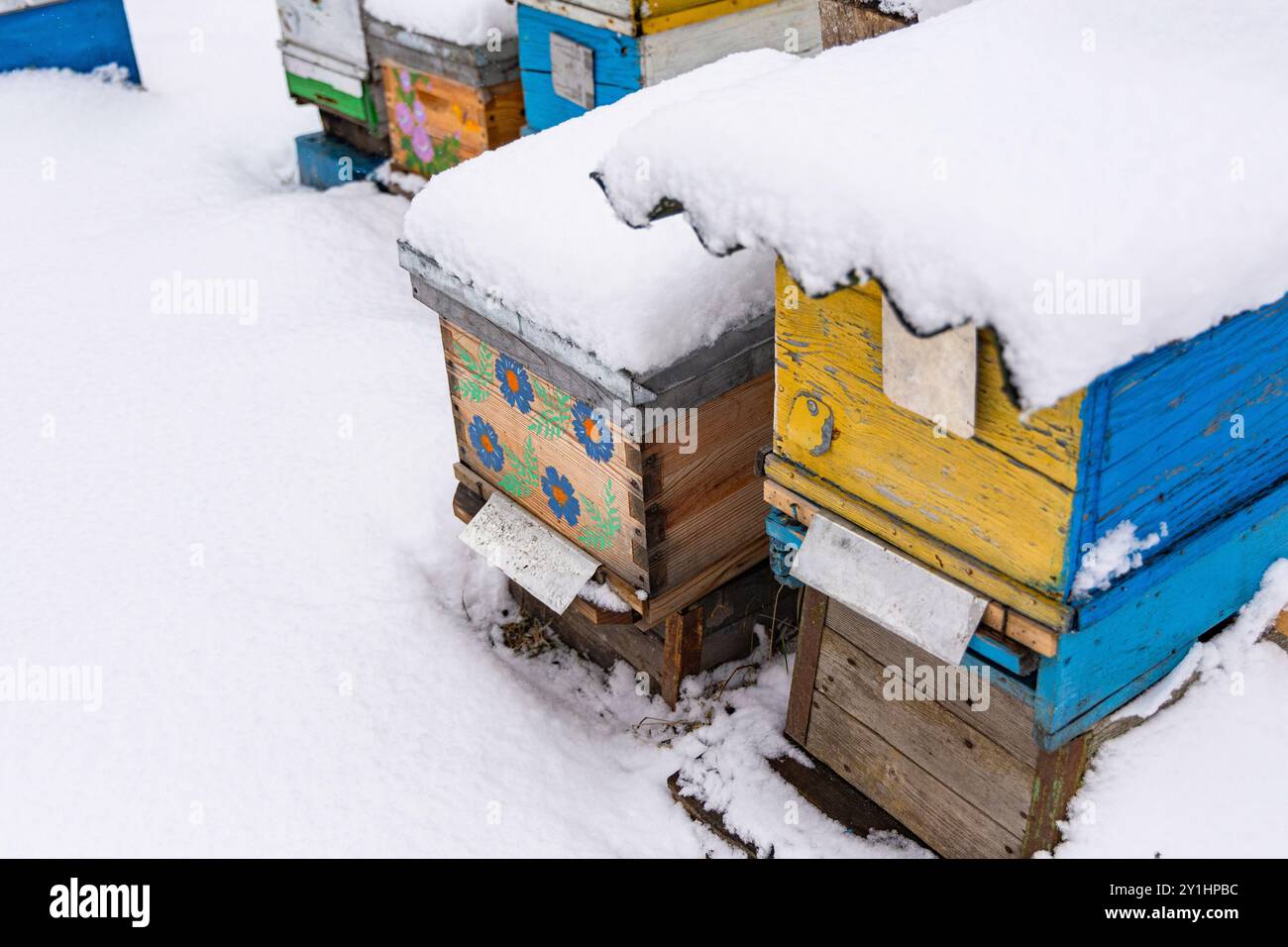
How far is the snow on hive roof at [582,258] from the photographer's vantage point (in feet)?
9.14

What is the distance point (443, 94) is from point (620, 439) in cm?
340

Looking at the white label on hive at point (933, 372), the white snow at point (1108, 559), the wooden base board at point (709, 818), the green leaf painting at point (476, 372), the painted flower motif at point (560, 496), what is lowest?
the wooden base board at point (709, 818)

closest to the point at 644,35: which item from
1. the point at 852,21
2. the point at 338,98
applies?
the point at 852,21

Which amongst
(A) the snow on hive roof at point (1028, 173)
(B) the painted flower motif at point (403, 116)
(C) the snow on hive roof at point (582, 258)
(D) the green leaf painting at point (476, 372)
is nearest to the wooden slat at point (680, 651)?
(D) the green leaf painting at point (476, 372)

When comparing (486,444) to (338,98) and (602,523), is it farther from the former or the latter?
(338,98)

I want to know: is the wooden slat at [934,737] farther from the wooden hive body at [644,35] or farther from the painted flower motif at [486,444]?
the wooden hive body at [644,35]

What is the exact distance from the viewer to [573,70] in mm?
4871

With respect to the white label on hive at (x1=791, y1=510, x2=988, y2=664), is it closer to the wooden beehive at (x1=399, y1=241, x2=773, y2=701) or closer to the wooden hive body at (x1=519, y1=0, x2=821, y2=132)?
the wooden beehive at (x1=399, y1=241, x2=773, y2=701)

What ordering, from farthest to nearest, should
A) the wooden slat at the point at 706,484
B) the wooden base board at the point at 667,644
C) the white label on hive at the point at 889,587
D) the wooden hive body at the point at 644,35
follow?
the wooden hive body at the point at 644,35
the wooden base board at the point at 667,644
the wooden slat at the point at 706,484
the white label on hive at the point at 889,587

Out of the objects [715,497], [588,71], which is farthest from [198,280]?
[715,497]

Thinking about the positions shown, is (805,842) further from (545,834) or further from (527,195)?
(527,195)

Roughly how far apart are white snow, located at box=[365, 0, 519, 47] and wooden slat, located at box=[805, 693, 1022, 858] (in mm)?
3444

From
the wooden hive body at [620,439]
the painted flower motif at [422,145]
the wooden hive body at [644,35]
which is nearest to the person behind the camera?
the wooden hive body at [620,439]

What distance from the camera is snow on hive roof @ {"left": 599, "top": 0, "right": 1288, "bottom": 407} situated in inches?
71.4
